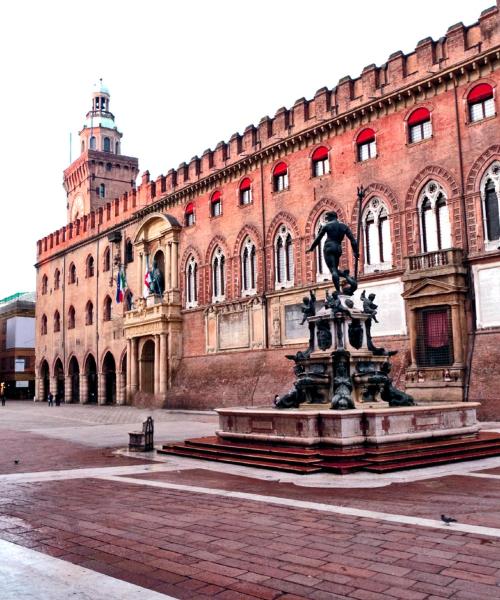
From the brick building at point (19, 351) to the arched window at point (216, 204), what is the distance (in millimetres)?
38049

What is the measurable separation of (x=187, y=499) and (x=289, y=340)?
20.6m

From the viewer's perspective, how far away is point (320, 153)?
28.5m

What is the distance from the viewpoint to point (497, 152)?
21406mm

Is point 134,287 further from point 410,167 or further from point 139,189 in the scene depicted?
point 410,167

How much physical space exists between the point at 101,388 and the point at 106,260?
898 centimetres

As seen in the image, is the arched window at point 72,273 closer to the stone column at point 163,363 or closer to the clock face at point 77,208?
the clock face at point 77,208

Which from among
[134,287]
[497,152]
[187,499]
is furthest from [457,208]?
[134,287]

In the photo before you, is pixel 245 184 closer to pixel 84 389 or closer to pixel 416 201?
pixel 416 201

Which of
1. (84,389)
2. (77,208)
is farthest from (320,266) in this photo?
(77,208)

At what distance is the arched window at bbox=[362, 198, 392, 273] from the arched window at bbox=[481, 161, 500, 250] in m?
4.08

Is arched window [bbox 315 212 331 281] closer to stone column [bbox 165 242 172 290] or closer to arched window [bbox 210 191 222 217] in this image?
arched window [bbox 210 191 222 217]

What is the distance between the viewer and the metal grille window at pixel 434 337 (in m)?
22.0

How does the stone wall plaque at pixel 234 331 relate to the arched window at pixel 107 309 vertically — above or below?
below

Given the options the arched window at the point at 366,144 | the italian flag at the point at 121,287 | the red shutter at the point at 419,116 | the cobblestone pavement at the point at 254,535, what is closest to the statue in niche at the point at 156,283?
the italian flag at the point at 121,287
